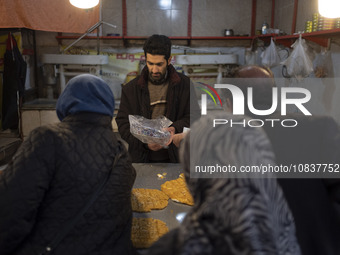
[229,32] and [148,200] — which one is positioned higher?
[229,32]

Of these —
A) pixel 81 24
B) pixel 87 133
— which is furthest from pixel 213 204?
pixel 81 24

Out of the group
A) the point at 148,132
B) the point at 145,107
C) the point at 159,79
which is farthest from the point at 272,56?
the point at 148,132

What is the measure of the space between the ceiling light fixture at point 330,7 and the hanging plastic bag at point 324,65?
2.73 feet

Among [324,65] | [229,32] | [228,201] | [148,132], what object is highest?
[229,32]

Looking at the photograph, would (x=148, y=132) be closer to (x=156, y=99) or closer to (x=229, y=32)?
(x=156, y=99)

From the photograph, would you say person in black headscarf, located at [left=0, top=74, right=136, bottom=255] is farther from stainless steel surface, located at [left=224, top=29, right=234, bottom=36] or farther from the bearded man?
stainless steel surface, located at [left=224, top=29, right=234, bottom=36]

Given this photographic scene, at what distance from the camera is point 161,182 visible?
2.15m

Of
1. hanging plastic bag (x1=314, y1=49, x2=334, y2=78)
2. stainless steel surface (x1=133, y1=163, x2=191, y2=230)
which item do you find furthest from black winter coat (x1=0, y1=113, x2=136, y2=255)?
hanging plastic bag (x1=314, y1=49, x2=334, y2=78)

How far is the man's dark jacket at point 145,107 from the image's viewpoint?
8.18 ft

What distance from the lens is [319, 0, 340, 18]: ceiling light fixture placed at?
2531 mm

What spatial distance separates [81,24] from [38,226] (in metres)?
3.66

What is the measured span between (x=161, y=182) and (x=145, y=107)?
67 cm

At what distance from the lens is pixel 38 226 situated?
120 cm

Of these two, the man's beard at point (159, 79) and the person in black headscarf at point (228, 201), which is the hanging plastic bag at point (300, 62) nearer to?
the man's beard at point (159, 79)
